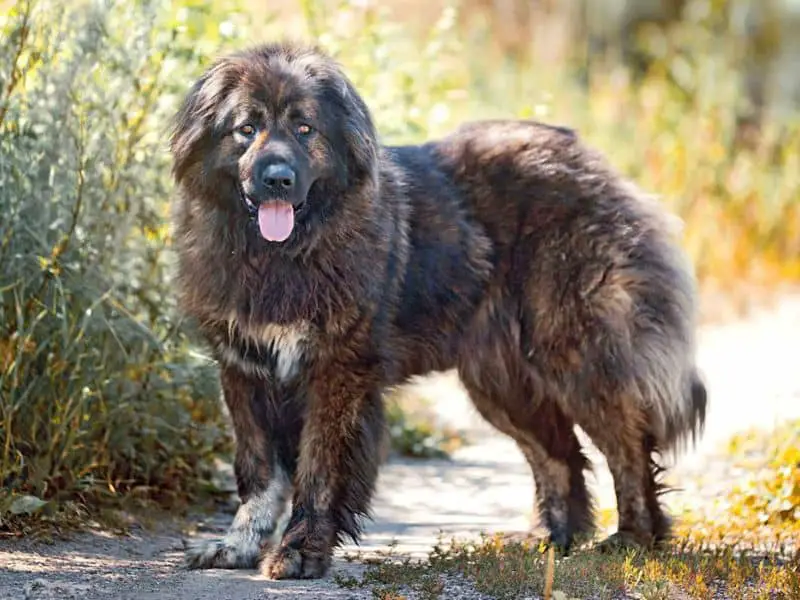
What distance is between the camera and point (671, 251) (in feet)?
17.6

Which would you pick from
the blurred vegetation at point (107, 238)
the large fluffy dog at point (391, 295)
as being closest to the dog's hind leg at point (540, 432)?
the large fluffy dog at point (391, 295)

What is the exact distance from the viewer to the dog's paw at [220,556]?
15.9 feet

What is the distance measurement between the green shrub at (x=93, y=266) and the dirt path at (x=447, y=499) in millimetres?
391

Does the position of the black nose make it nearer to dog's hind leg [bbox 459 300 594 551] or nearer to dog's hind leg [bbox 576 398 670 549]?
dog's hind leg [bbox 459 300 594 551]

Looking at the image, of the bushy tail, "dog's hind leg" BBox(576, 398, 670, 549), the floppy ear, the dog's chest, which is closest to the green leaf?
the dog's chest

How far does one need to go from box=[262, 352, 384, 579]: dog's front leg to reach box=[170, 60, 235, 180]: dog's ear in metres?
0.93

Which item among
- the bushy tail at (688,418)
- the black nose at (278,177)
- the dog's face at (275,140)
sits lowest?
the bushy tail at (688,418)

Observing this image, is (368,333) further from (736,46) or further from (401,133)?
(736,46)

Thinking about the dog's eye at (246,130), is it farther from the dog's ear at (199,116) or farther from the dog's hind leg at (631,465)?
the dog's hind leg at (631,465)

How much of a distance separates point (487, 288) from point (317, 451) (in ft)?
3.49

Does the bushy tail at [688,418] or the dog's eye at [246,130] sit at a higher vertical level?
the dog's eye at [246,130]

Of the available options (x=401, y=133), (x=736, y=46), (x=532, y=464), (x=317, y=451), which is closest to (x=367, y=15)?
(x=401, y=133)

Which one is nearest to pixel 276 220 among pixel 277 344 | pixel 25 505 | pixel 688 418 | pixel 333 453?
pixel 277 344

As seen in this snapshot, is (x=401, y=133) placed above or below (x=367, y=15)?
below
